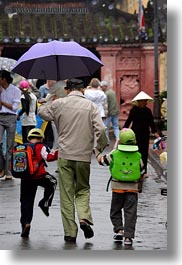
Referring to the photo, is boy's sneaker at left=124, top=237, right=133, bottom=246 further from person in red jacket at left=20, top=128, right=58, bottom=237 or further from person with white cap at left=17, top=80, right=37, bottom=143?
person with white cap at left=17, top=80, right=37, bottom=143

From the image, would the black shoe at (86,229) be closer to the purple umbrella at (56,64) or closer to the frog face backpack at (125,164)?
the frog face backpack at (125,164)

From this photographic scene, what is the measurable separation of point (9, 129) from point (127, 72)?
14.3 metres

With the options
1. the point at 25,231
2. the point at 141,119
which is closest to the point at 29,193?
the point at 25,231

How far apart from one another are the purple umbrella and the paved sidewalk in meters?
1.73

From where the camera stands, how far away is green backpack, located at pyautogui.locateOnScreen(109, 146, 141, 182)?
9953 mm

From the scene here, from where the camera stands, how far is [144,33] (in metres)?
29.4

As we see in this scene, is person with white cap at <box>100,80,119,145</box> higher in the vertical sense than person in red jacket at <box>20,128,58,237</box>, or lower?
higher

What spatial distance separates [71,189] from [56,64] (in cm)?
186

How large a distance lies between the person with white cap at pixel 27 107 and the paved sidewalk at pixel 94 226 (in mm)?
2150

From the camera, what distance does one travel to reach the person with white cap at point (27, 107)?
677 inches

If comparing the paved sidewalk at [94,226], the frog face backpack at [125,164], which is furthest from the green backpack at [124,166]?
the paved sidewalk at [94,226]

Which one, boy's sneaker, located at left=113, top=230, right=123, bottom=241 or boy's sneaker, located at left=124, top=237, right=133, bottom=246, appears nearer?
boy's sneaker, located at left=124, top=237, right=133, bottom=246

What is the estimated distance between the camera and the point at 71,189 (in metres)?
10.1

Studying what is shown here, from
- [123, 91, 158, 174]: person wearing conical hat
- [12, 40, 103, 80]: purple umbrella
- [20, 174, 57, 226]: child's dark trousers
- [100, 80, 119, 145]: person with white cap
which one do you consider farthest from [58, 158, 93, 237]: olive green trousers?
[100, 80, 119, 145]: person with white cap
